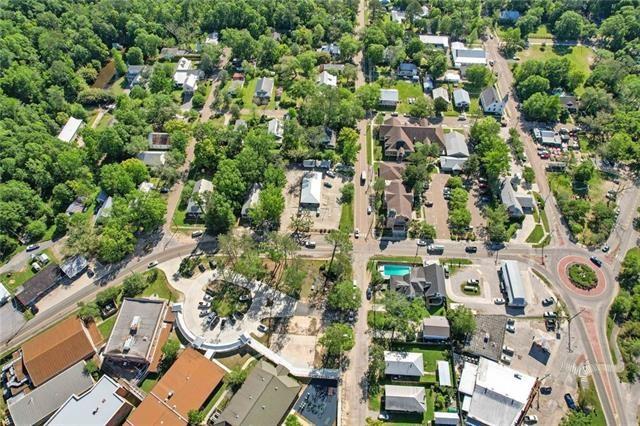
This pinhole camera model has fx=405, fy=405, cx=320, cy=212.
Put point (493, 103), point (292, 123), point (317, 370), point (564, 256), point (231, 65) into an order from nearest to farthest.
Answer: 1. point (317, 370)
2. point (564, 256)
3. point (292, 123)
4. point (493, 103)
5. point (231, 65)

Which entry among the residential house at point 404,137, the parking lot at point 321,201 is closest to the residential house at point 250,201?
the parking lot at point 321,201

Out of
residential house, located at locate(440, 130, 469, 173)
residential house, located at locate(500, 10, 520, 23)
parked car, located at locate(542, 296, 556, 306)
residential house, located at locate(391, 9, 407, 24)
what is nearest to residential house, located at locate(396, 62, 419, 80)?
residential house, located at locate(440, 130, 469, 173)

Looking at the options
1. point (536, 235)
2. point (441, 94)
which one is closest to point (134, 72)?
point (441, 94)

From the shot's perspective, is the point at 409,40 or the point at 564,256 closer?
the point at 564,256

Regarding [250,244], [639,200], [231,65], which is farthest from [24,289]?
[639,200]

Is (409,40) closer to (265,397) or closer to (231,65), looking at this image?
(231,65)

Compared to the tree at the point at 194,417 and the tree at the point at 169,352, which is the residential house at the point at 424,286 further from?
the tree at the point at 169,352

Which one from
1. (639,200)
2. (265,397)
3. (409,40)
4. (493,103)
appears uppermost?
(409,40)
